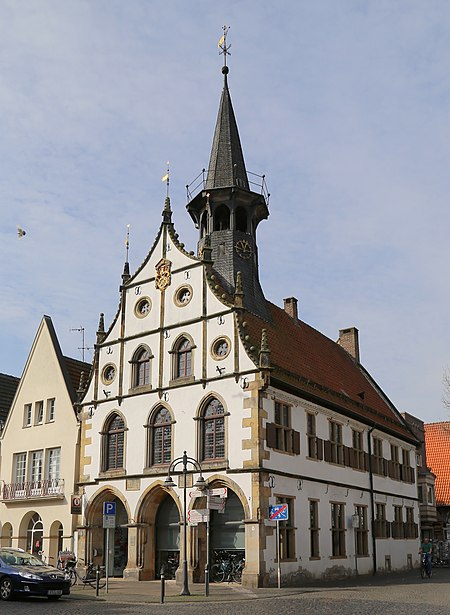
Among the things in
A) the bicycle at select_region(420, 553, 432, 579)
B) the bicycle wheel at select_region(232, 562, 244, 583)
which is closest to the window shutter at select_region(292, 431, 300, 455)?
the bicycle wheel at select_region(232, 562, 244, 583)

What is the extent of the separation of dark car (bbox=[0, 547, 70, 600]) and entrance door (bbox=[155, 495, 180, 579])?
7892mm

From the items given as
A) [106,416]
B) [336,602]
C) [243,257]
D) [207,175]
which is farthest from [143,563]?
[207,175]

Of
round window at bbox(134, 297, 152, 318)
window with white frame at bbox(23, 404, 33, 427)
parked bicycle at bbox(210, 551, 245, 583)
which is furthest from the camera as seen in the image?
window with white frame at bbox(23, 404, 33, 427)

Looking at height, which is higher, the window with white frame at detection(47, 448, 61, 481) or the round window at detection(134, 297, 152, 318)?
the round window at detection(134, 297, 152, 318)

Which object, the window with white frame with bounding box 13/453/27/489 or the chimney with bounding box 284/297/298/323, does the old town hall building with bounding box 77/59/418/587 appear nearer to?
the chimney with bounding box 284/297/298/323

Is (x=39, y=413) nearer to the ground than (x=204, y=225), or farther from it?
nearer to the ground

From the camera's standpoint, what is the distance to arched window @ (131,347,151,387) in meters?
33.5

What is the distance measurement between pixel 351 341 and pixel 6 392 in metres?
21.0

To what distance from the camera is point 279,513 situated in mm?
26094

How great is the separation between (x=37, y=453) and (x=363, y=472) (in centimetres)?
1566

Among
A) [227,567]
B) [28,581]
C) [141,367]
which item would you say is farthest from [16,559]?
[141,367]

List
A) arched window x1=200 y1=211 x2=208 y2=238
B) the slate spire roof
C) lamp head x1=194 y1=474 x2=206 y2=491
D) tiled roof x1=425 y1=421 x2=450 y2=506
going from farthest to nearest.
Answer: tiled roof x1=425 y1=421 x2=450 y2=506 < the slate spire roof < arched window x1=200 y1=211 x2=208 y2=238 < lamp head x1=194 y1=474 x2=206 y2=491

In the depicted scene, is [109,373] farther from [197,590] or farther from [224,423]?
[197,590]

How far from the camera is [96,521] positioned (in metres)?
34.1
